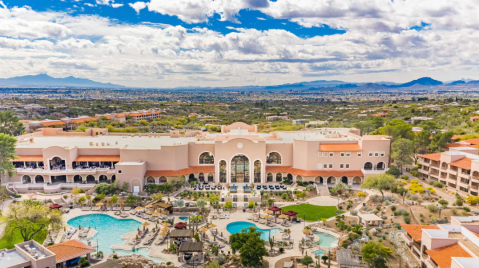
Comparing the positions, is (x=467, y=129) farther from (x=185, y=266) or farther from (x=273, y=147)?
(x=185, y=266)

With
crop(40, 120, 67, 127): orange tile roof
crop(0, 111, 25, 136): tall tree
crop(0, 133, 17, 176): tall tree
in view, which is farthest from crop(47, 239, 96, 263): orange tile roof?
crop(40, 120, 67, 127): orange tile roof

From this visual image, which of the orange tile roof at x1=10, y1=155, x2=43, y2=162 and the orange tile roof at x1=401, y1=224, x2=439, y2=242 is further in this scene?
the orange tile roof at x1=10, y1=155, x2=43, y2=162

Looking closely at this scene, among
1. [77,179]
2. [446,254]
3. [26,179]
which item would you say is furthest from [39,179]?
[446,254]

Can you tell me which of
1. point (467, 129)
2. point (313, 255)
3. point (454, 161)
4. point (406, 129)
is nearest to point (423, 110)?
point (467, 129)

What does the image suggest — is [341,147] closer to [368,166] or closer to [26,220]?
[368,166]

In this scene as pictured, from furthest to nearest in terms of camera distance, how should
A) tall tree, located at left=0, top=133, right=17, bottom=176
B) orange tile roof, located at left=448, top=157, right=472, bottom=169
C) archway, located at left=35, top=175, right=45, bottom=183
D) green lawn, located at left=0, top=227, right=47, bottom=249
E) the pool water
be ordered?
archway, located at left=35, top=175, right=45, bottom=183, tall tree, located at left=0, top=133, right=17, bottom=176, orange tile roof, located at left=448, top=157, right=472, bottom=169, the pool water, green lawn, located at left=0, top=227, right=47, bottom=249

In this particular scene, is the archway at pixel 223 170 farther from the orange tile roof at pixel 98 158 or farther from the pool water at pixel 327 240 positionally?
the pool water at pixel 327 240

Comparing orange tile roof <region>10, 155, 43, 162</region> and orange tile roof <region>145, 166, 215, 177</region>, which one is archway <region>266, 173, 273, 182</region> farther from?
orange tile roof <region>10, 155, 43, 162</region>
